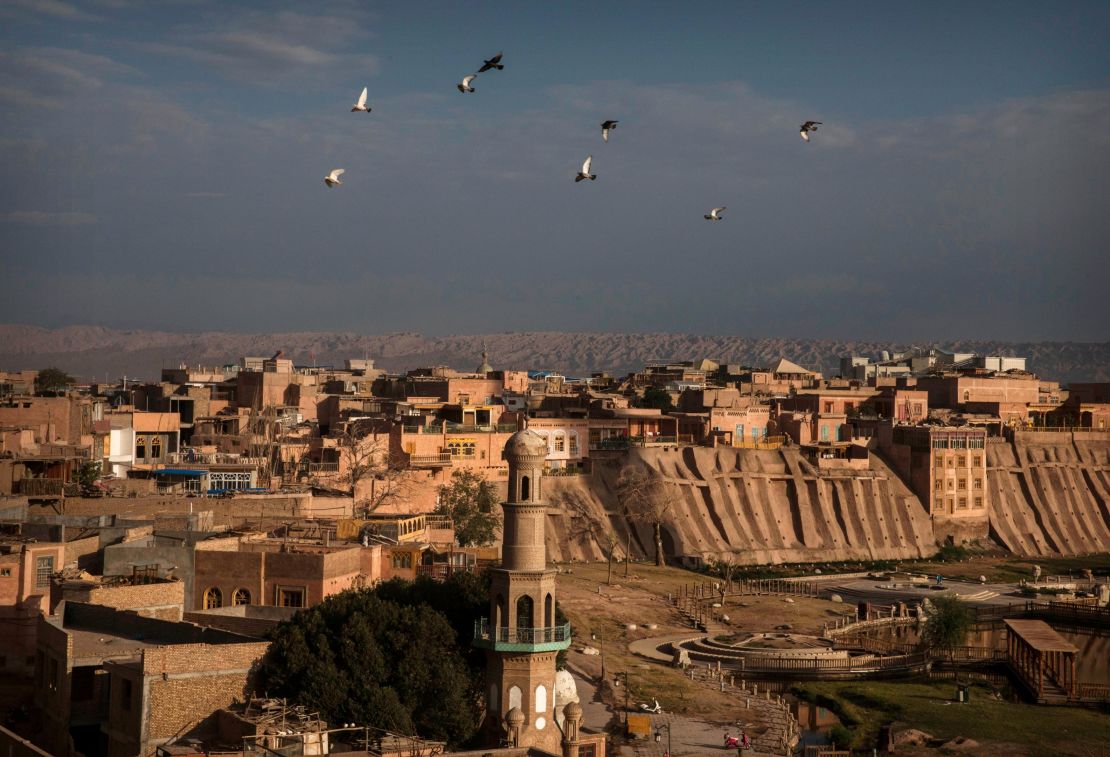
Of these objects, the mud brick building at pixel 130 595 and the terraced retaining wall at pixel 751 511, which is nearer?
the mud brick building at pixel 130 595

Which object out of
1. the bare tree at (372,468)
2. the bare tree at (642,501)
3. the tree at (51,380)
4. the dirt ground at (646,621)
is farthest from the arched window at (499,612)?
the tree at (51,380)

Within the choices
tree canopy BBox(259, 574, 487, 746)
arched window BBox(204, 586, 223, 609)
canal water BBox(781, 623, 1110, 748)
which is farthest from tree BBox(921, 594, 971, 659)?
arched window BBox(204, 586, 223, 609)

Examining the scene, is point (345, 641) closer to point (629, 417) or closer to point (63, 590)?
point (63, 590)

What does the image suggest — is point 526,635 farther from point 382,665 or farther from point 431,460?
point 431,460

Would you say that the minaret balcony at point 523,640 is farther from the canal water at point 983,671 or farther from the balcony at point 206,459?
the balcony at point 206,459

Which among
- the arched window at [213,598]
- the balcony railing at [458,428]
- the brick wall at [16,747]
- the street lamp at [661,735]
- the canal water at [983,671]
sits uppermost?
the balcony railing at [458,428]

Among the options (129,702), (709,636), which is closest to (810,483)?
(709,636)
